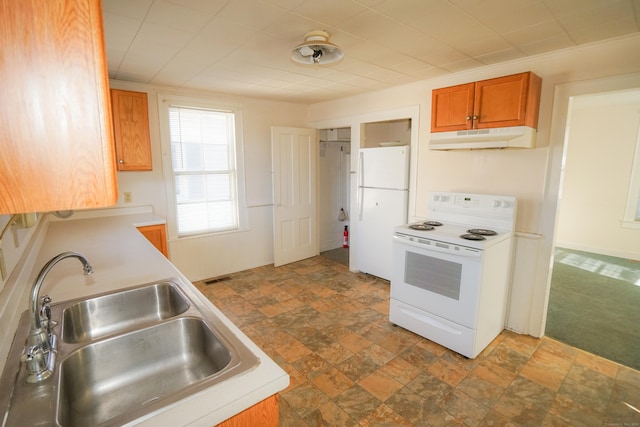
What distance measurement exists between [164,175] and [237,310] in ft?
5.90

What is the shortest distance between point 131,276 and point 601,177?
651 centimetres

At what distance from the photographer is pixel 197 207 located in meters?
3.94

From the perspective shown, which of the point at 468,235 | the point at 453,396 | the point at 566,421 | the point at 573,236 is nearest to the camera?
the point at 566,421

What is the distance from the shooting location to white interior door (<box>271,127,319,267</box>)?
4.33 metres

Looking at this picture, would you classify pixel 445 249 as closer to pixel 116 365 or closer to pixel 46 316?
pixel 116 365

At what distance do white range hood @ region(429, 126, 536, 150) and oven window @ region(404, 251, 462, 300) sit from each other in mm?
1006

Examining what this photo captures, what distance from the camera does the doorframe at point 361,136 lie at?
3.41 meters

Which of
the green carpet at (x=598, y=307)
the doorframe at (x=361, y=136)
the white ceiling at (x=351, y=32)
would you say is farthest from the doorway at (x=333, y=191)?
the green carpet at (x=598, y=307)

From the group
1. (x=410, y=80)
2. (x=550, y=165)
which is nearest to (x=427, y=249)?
(x=550, y=165)

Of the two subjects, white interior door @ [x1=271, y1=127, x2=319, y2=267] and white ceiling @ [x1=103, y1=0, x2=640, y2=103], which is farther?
white interior door @ [x1=271, y1=127, x2=319, y2=267]

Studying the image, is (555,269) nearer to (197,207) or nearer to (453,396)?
(453,396)

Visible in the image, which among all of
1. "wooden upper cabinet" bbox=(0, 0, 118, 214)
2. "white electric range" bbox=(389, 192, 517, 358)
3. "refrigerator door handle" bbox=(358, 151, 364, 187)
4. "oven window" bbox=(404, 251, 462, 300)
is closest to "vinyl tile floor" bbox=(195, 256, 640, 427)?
"white electric range" bbox=(389, 192, 517, 358)

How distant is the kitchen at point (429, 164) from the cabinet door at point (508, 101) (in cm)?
22

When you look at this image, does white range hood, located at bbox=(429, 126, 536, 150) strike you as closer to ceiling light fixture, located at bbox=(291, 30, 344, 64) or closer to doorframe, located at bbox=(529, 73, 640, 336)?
doorframe, located at bbox=(529, 73, 640, 336)
